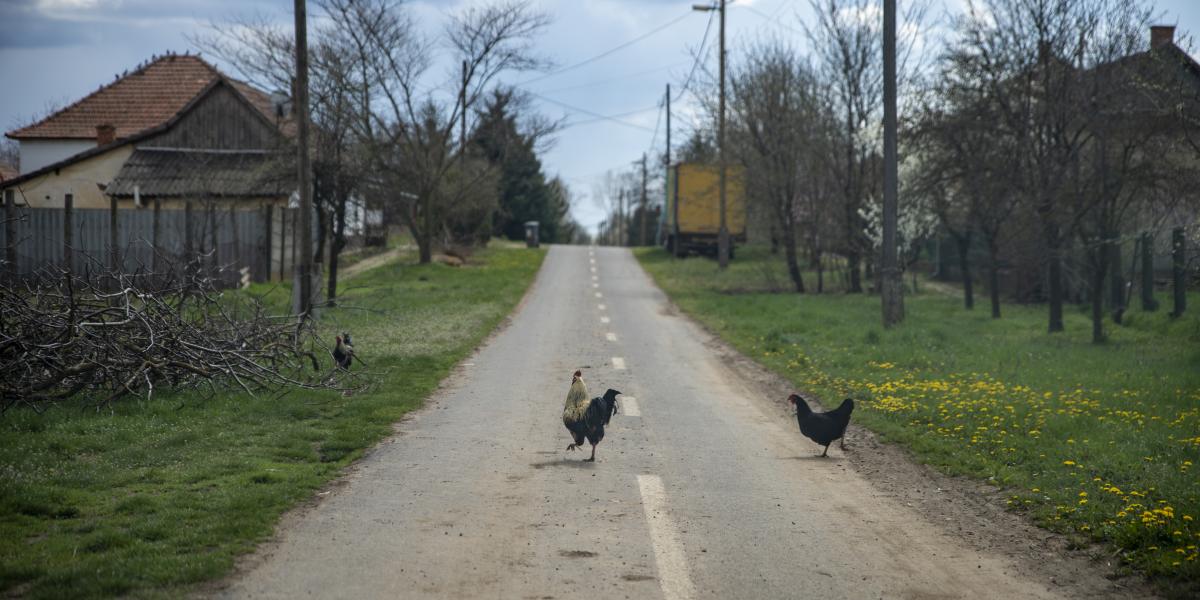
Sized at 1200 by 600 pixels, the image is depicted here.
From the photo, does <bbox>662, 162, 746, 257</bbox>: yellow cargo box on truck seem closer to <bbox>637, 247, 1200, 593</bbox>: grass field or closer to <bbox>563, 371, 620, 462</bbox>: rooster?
<bbox>637, 247, 1200, 593</bbox>: grass field

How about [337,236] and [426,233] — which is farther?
[426,233]

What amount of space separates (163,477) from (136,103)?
42.0 meters

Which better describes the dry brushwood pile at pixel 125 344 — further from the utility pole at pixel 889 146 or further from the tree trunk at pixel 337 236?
the utility pole at pixel 889 146

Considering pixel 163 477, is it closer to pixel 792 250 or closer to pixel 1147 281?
pixel 1147 281

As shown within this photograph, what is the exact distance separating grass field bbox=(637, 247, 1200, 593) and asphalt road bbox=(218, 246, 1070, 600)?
113 cm

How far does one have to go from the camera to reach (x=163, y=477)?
27.4 feet

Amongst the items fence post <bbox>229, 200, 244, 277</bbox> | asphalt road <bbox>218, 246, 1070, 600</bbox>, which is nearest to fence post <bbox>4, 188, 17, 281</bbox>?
asphalt road <bbox>218, 246, 1070, 600</bbox>

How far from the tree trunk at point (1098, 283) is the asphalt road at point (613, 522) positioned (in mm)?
10495

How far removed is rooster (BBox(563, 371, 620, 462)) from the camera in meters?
9.33

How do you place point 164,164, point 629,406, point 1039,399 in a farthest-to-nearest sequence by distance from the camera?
point 164,164 → point 629,406 → point 1039,399

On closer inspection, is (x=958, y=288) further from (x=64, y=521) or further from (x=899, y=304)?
(x=64, y=521)

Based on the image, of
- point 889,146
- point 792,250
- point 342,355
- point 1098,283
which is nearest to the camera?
point 342,355

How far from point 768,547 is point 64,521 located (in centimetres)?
481

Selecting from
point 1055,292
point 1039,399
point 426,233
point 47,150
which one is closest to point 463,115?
point 426,233
